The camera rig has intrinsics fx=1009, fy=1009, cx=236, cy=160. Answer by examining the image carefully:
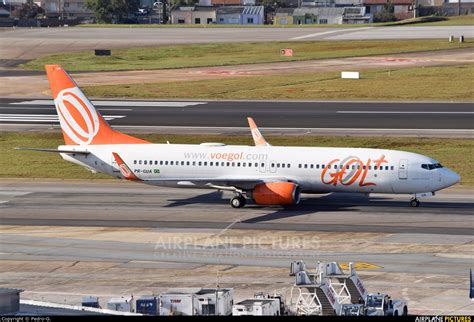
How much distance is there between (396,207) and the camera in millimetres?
62969

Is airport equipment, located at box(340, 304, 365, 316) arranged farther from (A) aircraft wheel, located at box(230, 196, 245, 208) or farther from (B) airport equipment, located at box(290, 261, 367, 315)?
(A) aircraft wheel, located at box(230, 196, 245, 208)

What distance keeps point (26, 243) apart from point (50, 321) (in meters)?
28.4

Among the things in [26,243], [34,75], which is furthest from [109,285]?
[34,75]

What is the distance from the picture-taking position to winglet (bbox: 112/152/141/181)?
64.4 m

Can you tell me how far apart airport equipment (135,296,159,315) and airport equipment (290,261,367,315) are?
447cm

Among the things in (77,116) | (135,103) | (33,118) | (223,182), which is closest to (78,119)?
(77,116)

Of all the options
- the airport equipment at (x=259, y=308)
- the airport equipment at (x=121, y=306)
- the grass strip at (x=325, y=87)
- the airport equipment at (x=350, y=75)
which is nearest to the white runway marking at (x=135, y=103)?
the grass strip at (x=325, y=87)

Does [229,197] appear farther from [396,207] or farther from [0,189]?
[0,189]

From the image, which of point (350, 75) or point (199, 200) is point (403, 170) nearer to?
point (199, 200)

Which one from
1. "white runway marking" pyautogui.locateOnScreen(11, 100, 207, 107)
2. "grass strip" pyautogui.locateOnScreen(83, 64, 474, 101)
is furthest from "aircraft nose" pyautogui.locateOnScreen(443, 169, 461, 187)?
"white runway marking" pyautogui.locateOnScreen(11, 100, 207, 107)

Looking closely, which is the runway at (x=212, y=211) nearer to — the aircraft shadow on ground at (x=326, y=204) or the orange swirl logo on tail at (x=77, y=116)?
the aircraft shadow on ground at (x=326, y=204)

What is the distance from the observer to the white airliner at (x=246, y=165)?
202 ft

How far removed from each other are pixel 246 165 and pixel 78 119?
12169 mm

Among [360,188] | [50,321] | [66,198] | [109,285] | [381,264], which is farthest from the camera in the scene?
[66,198]
